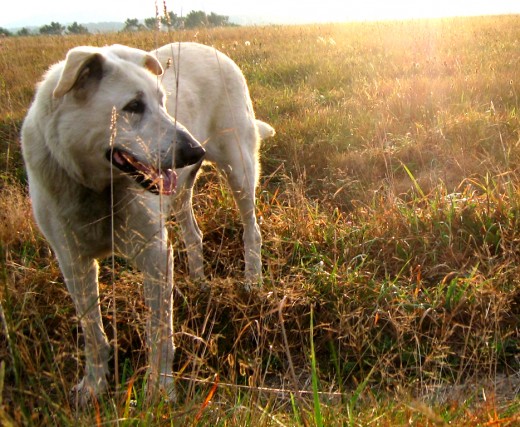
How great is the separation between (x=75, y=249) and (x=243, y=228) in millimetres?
1405

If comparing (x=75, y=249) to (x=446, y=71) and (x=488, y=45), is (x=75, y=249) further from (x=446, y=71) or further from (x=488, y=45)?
(x=488, y=45)

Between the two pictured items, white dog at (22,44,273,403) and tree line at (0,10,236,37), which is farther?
Result: white dog at (22,44,273,403)

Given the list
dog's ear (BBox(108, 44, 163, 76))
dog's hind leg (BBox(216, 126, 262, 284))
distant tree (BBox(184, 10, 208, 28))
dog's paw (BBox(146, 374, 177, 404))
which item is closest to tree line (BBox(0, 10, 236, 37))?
distant tree (BBox(184, 10, 208, 28))

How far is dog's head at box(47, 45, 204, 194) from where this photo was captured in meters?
2.29

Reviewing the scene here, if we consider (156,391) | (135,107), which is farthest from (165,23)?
(156,391)

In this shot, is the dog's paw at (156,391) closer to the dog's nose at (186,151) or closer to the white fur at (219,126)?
the dog's nose at (186,151)

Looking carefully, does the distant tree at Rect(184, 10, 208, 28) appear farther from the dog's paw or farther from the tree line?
the dog's paw

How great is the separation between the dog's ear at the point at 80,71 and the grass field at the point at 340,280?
0.72 metres

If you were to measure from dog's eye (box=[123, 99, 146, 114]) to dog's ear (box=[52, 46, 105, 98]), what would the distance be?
0.52ft

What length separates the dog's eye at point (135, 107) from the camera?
2404mm

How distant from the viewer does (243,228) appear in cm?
371

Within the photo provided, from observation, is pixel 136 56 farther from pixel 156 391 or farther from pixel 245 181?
pixel 156 391

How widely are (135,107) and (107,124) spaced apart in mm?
150

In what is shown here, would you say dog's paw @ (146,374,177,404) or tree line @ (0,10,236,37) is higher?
tree line @ (0,10,236,37)
